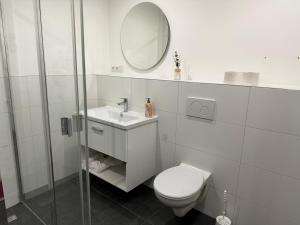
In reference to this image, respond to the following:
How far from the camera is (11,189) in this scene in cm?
194

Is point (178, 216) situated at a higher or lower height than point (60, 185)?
lower

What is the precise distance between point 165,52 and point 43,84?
1.22 m

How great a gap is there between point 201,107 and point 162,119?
1.42 feet

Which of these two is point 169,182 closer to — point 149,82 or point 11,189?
point 149,82

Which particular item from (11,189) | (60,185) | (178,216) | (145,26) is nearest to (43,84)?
(60,185)

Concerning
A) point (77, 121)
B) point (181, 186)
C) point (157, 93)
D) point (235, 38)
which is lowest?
point (181, 186)

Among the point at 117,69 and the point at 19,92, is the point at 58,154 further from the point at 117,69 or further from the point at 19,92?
the point at 117,69

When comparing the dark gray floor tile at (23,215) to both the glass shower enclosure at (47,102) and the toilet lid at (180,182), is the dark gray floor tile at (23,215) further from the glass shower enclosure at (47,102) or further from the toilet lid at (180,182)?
the toilet lid at (180,182)

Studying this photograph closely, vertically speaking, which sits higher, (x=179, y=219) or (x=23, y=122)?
(x=23, y=122)

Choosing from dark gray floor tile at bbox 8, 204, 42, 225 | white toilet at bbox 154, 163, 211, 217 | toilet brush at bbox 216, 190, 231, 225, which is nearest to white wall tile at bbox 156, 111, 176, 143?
white toilet at bbox 154, 163, 211, 217

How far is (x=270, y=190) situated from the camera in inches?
61.9

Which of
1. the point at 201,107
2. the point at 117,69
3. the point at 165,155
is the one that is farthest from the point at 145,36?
the point at 165,155

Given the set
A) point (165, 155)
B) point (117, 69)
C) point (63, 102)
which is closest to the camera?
point (63, 102)

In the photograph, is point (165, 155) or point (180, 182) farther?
point (165, 155)
